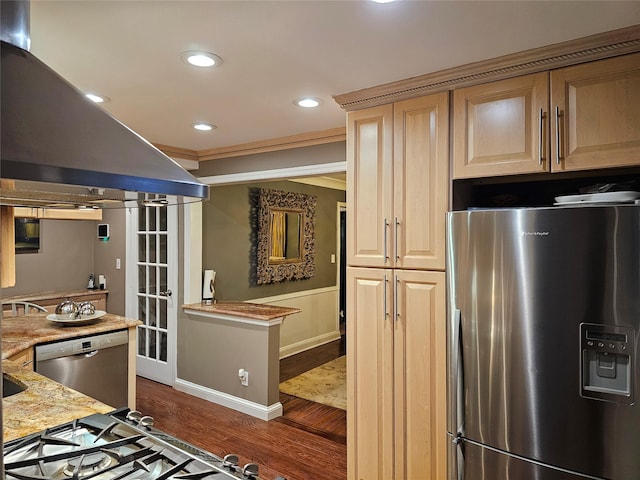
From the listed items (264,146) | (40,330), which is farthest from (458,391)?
(40,330)

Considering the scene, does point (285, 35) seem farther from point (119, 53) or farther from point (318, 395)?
point (318, 395)

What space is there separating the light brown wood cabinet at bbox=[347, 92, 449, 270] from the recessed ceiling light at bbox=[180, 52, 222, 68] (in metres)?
0.80

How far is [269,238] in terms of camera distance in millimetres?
5266

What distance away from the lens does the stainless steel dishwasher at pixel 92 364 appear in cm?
278

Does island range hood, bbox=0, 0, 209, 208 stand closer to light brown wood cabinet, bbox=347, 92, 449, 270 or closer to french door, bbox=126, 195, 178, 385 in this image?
light brown wood cabinet, bbox=347, 92, 449, 270

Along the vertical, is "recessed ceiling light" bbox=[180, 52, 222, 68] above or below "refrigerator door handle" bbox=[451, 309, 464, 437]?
above

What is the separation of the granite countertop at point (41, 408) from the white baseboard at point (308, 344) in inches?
147

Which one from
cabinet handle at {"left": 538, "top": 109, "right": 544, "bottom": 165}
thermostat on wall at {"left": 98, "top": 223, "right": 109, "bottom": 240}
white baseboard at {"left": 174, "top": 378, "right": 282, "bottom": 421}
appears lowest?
white baseboard at {"left": 174, "top": 378, "right": 282, "bottom": 421}

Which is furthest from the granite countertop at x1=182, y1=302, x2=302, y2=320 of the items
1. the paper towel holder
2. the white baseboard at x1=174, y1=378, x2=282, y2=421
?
the white baseboard at x1=174, y1=378, x2=282, y2=421

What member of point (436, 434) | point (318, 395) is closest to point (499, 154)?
point (436, 434)

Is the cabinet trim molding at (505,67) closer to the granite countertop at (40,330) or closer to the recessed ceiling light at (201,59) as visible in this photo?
the recessed ceiling light at (201,59)

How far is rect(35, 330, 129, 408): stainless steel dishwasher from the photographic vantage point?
2777 mm

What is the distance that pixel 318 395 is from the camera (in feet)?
13.8

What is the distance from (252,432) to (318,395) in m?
0.94
